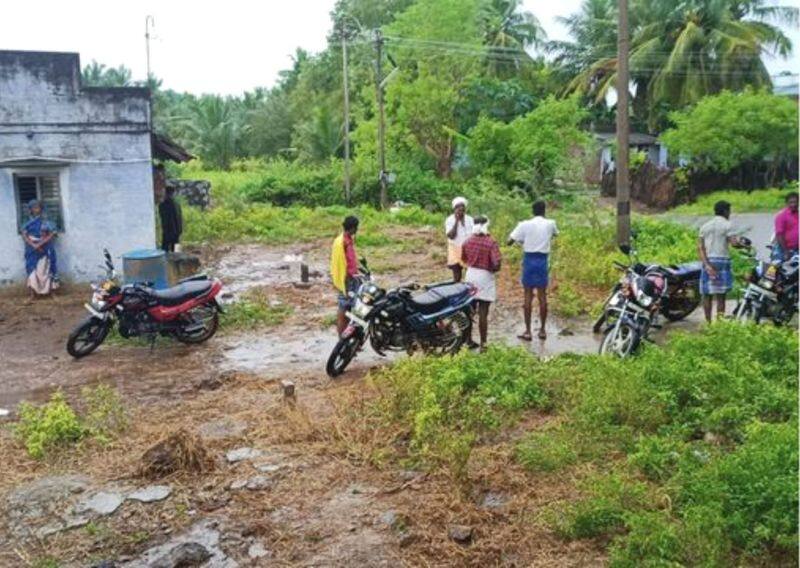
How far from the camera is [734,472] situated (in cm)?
455

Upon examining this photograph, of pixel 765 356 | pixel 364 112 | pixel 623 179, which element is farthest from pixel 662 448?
pixel 364 112

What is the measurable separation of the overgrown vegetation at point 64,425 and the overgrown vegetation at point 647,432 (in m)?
2.26

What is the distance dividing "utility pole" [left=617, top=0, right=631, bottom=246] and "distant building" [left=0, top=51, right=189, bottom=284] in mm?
7617

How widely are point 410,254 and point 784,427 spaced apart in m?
12.6

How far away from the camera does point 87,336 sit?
9414mm

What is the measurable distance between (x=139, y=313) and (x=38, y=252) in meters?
Result: 3.82

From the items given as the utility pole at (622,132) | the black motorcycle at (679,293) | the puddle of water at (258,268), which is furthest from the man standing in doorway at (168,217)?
the black motorcycle at (679,293)

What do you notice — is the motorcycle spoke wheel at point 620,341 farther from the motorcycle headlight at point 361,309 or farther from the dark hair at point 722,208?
the motorcycle headlight at point 361,309

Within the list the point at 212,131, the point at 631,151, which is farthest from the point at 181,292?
the point at 212,131

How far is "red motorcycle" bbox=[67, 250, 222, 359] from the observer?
9250mm

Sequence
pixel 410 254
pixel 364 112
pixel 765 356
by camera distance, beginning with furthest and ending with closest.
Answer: pixel 364 112 < pixel 410 254 < pixel 765 356

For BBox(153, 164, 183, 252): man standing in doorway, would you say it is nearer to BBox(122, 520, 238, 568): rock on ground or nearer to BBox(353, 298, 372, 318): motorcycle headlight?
BBox(353, 298, 372, 318): motorcycle headlight

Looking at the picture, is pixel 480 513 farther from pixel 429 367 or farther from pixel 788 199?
pixel 788 199

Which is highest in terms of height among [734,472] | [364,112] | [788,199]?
[364,112]
